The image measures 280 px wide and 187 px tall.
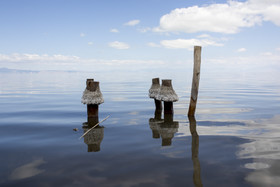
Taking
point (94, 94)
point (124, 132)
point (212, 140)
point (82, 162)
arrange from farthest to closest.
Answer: point (94, 94) < point (124, 132) < point (212, 140) < point (82, 162)

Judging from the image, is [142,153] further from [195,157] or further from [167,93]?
[167,93]

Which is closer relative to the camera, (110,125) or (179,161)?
(179,161)

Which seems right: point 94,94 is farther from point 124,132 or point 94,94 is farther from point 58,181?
point 58,181

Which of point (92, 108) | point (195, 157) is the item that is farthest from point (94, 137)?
point (195, 157)

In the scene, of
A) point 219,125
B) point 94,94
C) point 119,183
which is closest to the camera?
point 119,183

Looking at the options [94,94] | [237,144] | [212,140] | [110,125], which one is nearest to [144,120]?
[110,125]

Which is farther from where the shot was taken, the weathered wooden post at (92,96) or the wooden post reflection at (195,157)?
the weathered wooden post at (92,96)

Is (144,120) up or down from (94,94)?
down

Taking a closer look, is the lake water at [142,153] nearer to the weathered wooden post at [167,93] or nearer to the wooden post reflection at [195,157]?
A: the wooden post reflection at [195,157]

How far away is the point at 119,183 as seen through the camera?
4105 mm

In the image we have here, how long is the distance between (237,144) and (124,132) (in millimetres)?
3637

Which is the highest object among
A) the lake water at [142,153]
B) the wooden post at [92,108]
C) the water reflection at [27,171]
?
the wooden post at [92,108]

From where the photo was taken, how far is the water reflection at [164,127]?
696 cm

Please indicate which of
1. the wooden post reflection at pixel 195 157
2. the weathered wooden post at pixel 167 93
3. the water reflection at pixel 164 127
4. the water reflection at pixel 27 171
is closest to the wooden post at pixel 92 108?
the water reflection at pixel 164 127
